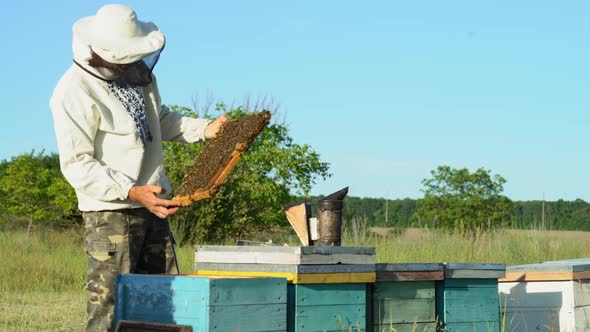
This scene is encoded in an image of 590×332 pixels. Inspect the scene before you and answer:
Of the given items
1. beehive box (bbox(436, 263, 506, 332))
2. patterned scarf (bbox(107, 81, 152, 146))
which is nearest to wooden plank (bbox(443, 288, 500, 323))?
beehive box (bbox(436, 263, 506, 332))

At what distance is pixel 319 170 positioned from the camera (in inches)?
722

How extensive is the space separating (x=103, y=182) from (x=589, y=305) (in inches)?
138

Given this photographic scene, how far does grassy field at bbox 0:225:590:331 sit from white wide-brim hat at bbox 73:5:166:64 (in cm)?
354

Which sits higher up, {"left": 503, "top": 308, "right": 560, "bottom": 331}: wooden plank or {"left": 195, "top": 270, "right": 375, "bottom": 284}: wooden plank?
{"left": 195, "top": 270, "right": 375, "bottom": 284}: wooden plank

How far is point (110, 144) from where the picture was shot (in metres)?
3.55

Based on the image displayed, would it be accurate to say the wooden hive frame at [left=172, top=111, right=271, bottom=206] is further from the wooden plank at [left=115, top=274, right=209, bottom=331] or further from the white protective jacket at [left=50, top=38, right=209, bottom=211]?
the wooden plank at [left=115, top=274, right=209, bottom=331]

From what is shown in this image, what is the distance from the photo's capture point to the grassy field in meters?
7.43

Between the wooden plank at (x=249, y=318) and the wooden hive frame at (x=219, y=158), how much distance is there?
449 millimetres

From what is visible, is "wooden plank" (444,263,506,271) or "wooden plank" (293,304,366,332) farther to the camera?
"wooden plank" (444,263,506,271)

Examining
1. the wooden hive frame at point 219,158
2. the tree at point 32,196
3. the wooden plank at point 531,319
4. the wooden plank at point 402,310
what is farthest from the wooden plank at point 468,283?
the tree at point 32,196

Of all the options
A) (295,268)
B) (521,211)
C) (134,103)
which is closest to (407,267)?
(295,268)

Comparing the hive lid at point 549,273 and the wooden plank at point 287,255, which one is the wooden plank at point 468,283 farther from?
the hive lid at point 549,273

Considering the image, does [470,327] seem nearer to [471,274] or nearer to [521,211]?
[471,274]

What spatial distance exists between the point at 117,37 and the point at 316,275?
1.30 m
